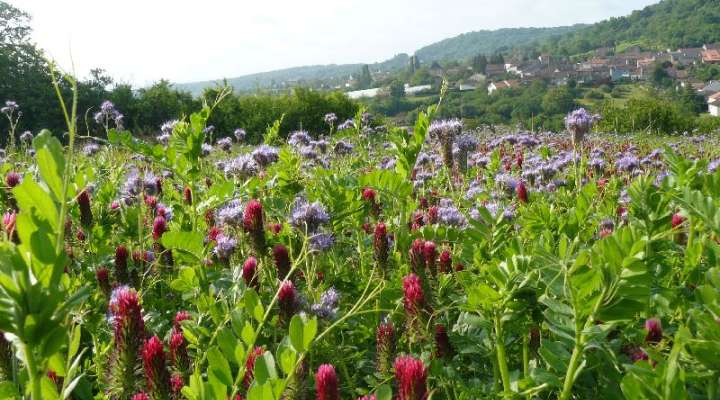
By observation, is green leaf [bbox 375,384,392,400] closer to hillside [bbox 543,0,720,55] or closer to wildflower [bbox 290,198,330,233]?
wildflower [bbox 290,198,330,233]

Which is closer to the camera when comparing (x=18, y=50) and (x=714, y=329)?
(x=714, y=329)

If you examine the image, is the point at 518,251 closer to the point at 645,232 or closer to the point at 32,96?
the point at 645,232

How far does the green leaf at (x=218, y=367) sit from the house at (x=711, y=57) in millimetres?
153571

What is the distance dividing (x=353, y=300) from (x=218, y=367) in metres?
1.40

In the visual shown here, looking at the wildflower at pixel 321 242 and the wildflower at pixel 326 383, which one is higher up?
the wildflower at pixel 326 383

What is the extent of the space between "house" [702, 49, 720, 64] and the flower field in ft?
499

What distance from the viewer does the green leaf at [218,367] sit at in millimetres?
1272

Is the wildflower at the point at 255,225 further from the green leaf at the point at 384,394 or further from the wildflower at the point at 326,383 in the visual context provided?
the green leaf at the point at 384,394

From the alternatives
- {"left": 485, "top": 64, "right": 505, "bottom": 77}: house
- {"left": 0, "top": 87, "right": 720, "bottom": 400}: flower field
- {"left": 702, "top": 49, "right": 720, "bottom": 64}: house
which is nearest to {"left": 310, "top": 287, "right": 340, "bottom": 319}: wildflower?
{"left": 0, "top": 87, "right": 720, "bottom": 400}: flower field

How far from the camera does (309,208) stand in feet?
8.20

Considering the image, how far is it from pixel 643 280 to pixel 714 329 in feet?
0.52

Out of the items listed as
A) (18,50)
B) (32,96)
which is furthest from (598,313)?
(18,50)

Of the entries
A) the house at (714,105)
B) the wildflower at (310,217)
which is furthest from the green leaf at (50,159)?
the house at (714,105)

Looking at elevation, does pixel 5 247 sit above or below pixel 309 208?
above
